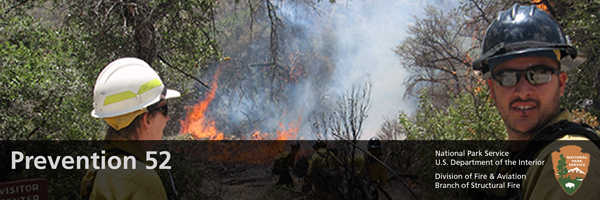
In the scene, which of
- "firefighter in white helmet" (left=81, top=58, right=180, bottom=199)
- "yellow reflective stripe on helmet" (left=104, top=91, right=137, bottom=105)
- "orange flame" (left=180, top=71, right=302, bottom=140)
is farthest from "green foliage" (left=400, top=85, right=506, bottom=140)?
"orange flame" (left=180, top=71, right=302, bottom=140)

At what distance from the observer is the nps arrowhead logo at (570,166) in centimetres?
130

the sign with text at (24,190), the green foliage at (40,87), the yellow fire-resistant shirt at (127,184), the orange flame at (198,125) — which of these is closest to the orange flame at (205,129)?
the orange flame at (198,125)

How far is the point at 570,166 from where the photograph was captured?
133 centimetres

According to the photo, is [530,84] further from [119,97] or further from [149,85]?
[119,97]

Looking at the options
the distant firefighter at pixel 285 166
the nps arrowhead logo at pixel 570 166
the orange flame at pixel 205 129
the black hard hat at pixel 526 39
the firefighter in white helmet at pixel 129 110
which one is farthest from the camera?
the orange flame at pixel 205 129

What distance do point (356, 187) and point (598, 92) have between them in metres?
7.35

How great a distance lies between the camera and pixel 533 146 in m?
1.56

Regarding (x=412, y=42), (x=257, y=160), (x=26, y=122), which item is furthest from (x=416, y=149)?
(x=412, y=42)

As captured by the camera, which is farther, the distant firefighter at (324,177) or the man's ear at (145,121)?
the distant firefighter at (324,177)

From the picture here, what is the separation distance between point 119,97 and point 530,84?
6.20 feet

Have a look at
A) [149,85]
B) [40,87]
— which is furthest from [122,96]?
[40,87]

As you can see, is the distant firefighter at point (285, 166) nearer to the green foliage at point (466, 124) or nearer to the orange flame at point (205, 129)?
the green foliage at point (466, 124)

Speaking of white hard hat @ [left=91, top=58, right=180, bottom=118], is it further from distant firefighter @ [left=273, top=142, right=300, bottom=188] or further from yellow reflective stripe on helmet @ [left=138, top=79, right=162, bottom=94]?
distant firefighter @ [left=273, top=142, right=300, bottom=188]

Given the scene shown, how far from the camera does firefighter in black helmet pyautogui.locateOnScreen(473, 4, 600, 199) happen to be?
4.85 feet
